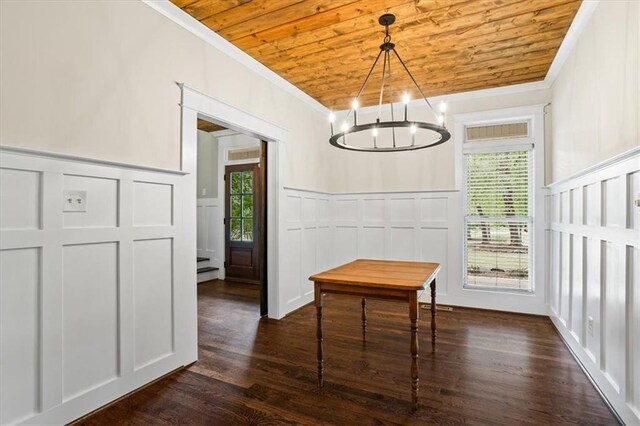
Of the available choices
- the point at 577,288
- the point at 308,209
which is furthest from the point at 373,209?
the point at 577,288

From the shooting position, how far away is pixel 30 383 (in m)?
1.71

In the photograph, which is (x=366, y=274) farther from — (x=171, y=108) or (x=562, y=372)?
(x=171, y=108)

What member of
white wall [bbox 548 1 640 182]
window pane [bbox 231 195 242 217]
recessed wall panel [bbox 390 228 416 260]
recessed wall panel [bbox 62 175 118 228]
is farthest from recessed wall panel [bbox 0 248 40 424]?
Result: window pane [bbox 231 195 242 217]

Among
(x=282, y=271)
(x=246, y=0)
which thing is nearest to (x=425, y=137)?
(x=282, y=271)

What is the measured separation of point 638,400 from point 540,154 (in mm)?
2948

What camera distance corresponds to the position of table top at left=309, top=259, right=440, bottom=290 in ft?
6.90

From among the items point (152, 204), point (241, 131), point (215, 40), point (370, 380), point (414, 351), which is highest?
point (215, 40)

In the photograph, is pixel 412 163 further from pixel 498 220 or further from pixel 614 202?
pixel 614 202

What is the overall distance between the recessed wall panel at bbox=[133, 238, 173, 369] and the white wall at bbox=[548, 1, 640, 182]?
3076 mm

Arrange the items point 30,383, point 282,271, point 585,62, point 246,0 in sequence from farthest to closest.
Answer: point 282,271 → point 585,62 → point 246,0 → point 30,383

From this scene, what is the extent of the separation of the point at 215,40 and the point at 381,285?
2507 millimetres

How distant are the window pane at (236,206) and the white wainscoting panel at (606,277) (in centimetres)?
492

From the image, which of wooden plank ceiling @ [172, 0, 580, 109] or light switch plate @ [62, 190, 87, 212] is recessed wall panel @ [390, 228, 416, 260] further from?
light switch plate @ [62, 190, 87, 212]

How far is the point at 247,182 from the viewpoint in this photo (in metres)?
6.14
